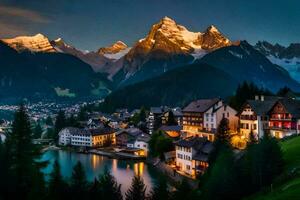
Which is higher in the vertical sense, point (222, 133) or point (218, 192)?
point (222, 133)

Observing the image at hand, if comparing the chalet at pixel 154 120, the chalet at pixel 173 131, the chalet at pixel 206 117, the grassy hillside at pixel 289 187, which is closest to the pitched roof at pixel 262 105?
the chalet at pixel 206 117

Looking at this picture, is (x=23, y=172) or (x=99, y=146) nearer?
(x=23, y=172)

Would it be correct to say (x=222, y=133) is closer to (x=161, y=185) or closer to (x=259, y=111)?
(x=259, y=111)

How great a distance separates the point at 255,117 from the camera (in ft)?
244

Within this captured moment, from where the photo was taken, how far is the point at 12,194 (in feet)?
120

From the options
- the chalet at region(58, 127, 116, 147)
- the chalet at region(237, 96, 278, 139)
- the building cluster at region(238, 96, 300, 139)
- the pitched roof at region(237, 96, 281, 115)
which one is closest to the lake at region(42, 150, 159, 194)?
the chalet at region(58, 127, 116, 147)

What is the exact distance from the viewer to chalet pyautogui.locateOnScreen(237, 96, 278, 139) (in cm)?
7288

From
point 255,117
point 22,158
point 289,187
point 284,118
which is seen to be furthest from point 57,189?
point 255,117

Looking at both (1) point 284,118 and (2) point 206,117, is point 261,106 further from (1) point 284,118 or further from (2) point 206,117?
(2) point 206,117

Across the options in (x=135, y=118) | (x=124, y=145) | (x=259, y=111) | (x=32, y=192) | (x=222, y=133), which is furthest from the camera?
(x=135, y=118)

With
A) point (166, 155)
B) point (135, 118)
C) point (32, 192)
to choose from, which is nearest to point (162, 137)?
point (166, 155)

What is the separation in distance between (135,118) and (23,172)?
380ft

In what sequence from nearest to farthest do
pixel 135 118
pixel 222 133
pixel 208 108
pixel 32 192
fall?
pixel 32 192 < pixel 222 133 < pixel 208 108 < pixel 135 118

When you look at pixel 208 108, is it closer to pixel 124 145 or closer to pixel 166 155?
pixel 166 155
